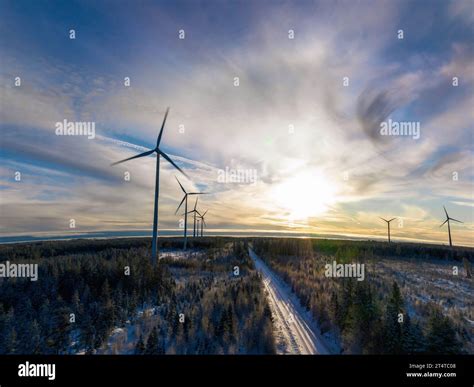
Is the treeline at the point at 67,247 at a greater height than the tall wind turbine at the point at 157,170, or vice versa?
the tall wind turbine at the point at 157,170

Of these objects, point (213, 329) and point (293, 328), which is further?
point (293, 328)

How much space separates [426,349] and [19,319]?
16.8 metres

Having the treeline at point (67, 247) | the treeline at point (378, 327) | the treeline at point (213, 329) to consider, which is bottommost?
the treeline at point (67, 247)

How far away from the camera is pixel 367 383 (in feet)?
19.6

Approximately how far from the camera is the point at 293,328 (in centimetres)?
1052

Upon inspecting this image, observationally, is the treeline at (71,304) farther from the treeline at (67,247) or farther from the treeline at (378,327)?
the treeline at (67,247)

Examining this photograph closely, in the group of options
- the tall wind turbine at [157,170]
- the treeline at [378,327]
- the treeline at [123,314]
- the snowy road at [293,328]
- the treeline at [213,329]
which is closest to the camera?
the treeline at [378,327]

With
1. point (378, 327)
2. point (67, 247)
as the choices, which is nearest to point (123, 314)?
point (378, 327)

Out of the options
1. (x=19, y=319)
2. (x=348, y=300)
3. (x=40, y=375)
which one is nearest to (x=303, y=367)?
(x=348, y=300)

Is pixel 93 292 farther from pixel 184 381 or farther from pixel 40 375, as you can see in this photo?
pixel 184 381

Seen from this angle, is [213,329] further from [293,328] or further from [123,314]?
[123,314]

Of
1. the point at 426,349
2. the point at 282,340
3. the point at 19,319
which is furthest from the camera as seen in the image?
the point at 19,319

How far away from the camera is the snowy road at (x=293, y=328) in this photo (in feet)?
29.0

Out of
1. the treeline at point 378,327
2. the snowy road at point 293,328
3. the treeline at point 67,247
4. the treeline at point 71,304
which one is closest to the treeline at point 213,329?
the snowy road at point 293,328
